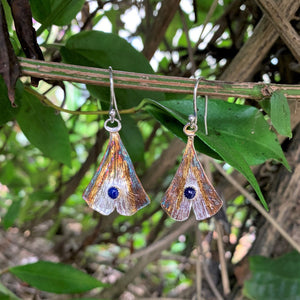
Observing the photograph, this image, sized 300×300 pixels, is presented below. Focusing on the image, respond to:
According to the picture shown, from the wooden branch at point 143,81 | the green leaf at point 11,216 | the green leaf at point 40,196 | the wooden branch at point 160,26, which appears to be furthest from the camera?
the green leaf at point 40,196

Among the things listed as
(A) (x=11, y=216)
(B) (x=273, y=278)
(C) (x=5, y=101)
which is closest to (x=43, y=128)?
(C) (x=5, y=101)

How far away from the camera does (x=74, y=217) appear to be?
1.29 metres

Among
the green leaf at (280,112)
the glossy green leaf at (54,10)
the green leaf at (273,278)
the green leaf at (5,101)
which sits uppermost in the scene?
the glossy green leaf at (54,10)

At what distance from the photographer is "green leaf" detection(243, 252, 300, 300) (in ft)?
2.24

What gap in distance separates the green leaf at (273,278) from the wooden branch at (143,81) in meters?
0.37

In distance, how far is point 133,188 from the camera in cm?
43

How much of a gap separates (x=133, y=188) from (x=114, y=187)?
0.07 feet

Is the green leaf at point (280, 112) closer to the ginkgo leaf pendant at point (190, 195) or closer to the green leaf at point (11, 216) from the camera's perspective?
the ginkgo leaf pendant at point (190, 195)

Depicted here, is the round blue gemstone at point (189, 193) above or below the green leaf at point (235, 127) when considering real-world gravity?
below

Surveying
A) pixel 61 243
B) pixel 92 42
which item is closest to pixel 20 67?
pixel 92 42

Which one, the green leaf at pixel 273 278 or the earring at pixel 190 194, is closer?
the earring at pixel 190 194

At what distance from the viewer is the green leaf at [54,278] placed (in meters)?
0.64

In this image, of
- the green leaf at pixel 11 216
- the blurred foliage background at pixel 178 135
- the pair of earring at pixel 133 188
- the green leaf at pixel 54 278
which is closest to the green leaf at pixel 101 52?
the blurred foliage background at pixel 178 135

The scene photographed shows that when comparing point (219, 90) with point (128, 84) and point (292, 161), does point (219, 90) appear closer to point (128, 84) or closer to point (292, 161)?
point (128, 84)
